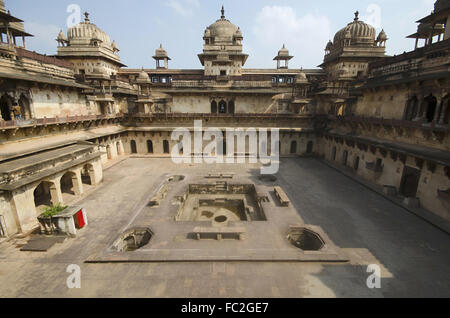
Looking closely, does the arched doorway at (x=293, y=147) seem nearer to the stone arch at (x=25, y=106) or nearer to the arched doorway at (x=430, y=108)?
the arched doorway at (x=430, y=108)

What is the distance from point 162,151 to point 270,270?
79.8 ft

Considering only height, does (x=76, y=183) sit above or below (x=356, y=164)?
below

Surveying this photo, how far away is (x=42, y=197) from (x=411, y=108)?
30615 mm

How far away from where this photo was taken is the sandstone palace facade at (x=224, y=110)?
1388cm

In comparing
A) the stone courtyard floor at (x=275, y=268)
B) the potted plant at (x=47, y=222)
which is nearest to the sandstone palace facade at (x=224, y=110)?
the potted plant at (x=47, y=222)

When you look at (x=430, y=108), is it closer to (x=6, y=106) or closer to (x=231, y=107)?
(x=231, y=107)

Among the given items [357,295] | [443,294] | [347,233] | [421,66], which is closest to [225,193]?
[347,233]

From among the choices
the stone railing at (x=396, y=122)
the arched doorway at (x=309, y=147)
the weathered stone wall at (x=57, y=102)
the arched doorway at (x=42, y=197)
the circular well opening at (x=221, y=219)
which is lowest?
the circular well opening at (x=221, y=219)

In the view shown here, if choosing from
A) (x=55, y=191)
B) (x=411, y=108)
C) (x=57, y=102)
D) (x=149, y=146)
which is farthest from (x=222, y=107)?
(x=55, y=191)

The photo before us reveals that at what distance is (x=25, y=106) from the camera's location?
56.8 feet

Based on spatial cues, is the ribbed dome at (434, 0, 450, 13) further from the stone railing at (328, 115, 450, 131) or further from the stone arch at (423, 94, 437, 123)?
the stone railing at (328, 115, 450, 131)

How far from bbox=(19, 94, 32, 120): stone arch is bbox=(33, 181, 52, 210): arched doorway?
20.3 ft

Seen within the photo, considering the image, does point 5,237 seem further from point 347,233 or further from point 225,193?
point 347,233

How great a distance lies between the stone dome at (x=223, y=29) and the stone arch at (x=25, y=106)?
27.2m
